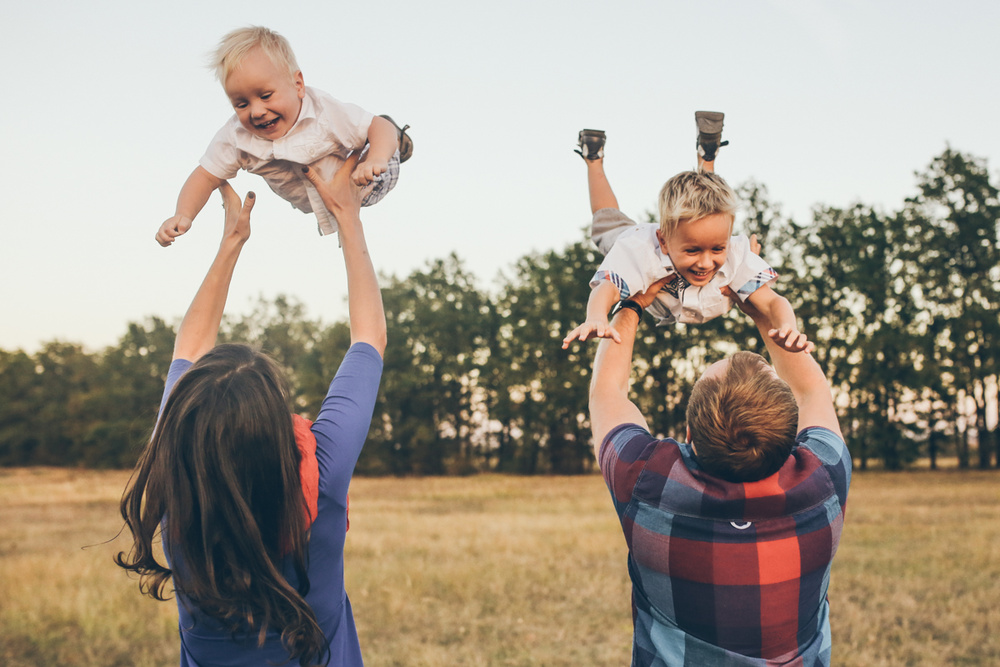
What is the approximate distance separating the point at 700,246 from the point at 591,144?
757mm

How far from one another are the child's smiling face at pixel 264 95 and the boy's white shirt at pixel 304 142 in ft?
0.15

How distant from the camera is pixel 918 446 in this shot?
137 feet

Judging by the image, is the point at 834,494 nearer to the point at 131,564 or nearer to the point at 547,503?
the point at 131,564

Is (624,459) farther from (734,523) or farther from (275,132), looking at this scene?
(275,132)

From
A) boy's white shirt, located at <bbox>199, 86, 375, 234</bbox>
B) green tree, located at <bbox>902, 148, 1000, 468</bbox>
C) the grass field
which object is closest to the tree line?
green tree, located at <bbox>902, 148, 1000, 468</bbox>

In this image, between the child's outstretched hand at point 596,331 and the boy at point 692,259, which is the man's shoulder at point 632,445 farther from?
the boy at point 692,259

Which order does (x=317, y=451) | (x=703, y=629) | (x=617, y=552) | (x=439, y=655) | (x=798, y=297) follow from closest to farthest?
(x=317, y=451) → (x=703, y=629) → (x=439, y=655) → (x=617, y=552) → (x=798, y=297)

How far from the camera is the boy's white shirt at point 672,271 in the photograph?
302 centimetres

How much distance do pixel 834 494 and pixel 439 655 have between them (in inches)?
277

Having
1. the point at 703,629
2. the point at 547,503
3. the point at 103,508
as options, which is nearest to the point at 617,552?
the point at 547,503

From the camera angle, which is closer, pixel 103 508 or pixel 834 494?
pixel 834 494

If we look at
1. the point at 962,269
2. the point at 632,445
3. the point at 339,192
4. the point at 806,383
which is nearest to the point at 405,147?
the point at 339,192

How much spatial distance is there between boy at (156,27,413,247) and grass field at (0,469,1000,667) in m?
6.66

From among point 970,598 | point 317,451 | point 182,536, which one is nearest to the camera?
point 182,536
